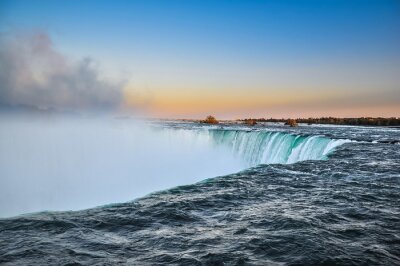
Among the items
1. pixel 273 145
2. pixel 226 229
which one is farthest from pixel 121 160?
pixel 226 229

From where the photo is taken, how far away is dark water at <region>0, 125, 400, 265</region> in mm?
5496

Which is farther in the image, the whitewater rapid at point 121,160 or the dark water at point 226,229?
the whitewater rapid at point 121,160

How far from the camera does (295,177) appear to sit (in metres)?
13.6

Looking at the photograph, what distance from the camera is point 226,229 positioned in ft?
23.2

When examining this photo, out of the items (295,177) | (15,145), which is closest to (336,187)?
(295,177)

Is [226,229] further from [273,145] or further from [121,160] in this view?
[121,160]

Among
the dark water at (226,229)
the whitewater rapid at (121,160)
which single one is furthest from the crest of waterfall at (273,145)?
the dark water at (226,229)

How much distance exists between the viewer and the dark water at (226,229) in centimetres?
550

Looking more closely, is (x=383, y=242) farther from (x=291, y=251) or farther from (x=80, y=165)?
(x=80, y=165)

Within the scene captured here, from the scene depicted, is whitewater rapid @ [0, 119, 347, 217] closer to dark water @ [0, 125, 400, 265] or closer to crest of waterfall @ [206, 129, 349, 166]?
crest of waterfall @ [206, 129, 349, 166]

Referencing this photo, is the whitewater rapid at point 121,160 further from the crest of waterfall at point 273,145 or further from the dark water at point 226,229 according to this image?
the dark water at point 226,229

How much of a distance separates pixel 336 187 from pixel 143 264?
28.7ft

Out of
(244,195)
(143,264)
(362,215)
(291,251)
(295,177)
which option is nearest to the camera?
(143,264)

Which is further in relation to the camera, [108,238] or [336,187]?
[336,187]
